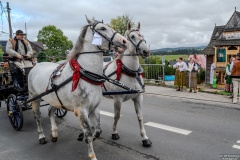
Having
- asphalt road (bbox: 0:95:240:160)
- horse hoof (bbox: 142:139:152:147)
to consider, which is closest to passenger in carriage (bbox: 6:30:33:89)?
asphalt road (bbox: 0:95:240:160)

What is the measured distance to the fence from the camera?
13.9 metres

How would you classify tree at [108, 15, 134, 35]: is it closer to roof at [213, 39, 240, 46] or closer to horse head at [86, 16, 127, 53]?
roof at [213, 39, 240, 46]

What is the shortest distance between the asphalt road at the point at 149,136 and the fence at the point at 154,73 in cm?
652

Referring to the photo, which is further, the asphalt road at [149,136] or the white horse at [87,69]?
the asphalt road at [149,136]

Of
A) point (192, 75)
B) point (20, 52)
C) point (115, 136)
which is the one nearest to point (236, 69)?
point (192, 75)

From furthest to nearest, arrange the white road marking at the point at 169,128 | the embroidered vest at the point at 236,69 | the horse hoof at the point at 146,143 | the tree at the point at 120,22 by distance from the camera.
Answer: the tree at the point at 120,22, the embroidered vest at the point at 236,69, the white road marking at the point at 169,128, the horse hoof at the point at 146,143

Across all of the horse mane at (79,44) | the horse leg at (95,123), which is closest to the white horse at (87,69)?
the horse mane at (79,44)

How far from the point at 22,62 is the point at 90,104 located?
329 cm

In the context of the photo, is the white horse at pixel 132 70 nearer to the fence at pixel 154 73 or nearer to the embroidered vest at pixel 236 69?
the embroidered vest at pixel 236 69

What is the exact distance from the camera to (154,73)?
14195mm

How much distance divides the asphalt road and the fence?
652 centimetres

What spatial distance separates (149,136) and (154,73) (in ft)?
30.8

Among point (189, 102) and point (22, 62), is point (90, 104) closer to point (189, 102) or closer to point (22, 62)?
point (22, 62)

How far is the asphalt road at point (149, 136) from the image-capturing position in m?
4.21
